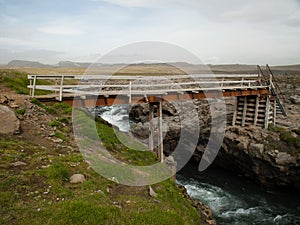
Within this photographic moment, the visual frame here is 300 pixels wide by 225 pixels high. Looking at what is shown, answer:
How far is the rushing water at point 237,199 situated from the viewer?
17.8 m

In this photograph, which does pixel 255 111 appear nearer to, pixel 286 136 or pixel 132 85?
pixel 286 136

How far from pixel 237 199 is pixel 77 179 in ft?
52.3

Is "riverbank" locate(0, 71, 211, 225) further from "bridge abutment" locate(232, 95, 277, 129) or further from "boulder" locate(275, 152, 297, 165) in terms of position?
"bridge abutment" locate(232, 95, 277, 129)

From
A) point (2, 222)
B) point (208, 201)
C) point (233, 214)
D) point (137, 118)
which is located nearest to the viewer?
point (2, 222)

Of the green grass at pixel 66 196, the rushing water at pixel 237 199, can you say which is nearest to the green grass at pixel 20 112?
the green grass at pixel 66 196

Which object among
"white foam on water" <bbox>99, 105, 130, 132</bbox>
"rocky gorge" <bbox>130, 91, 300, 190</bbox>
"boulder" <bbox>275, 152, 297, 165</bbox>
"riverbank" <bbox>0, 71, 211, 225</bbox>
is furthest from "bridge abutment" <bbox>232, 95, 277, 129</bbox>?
"riverbank" <bbox>0, 71, 211, 225</bbox>

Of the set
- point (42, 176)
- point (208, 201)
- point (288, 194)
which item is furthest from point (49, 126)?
point (288, 194)

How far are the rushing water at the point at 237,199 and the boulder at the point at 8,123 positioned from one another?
14142mm

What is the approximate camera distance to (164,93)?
17734mm

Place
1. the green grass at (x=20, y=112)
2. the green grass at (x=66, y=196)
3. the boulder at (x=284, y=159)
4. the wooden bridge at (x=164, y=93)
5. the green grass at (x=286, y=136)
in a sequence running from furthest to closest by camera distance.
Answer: the green grass at (x=286, y=136) < the boulder at (x=284, y=159) < the wooden bridge at (x=164, y=93) < the green grass at (x=20, y=112) < the green grass at (x=66, y=196)

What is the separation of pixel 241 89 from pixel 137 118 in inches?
669

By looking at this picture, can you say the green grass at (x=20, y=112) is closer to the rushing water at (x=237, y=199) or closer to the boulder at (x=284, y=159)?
the rushing water at (x=237, y=199)

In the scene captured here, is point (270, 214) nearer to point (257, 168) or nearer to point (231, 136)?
point (257, 168)

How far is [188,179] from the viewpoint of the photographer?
2375 cm
